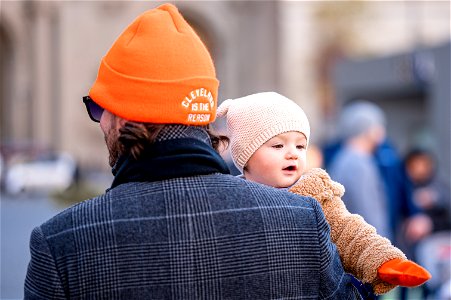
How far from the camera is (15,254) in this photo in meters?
13.2

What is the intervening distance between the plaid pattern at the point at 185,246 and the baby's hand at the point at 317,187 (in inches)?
14.2

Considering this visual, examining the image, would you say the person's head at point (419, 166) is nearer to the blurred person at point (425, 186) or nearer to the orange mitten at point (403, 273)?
the blurred person at point (425, 186)

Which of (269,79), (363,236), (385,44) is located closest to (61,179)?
(269,79)

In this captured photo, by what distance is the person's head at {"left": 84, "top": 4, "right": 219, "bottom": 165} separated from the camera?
239cm

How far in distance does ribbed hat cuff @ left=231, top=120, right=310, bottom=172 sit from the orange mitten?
0.53 m

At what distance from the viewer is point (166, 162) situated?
239 centimetres

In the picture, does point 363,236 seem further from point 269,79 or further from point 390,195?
point 269,79

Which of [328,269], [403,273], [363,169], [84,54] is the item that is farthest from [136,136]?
[84,54]

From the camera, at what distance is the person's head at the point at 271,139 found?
9.78 ft

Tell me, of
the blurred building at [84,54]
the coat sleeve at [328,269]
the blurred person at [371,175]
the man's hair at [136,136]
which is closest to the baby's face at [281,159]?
the coat sleeve at [328,269]

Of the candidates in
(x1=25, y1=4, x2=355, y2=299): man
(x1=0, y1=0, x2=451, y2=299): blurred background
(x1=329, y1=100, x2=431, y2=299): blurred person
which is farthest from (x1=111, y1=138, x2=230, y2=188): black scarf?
(x1=0, y1=0, x2=451, y2=299): blurred background

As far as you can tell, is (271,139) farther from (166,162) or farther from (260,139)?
(166,162)

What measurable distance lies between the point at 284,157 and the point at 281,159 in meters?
0.01

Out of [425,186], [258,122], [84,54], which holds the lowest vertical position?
[84,54]
